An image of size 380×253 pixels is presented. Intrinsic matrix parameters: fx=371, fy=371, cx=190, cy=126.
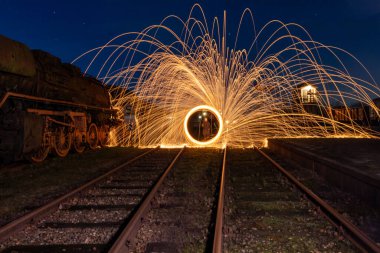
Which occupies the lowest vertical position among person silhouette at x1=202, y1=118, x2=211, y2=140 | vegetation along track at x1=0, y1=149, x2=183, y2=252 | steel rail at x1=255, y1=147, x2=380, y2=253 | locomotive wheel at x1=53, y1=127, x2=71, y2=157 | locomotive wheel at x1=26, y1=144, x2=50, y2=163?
vegetation along track at x1=0, y1=149, x2=183, y2=252

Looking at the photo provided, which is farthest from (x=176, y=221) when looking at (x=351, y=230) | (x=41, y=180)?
(x=41, y=180)

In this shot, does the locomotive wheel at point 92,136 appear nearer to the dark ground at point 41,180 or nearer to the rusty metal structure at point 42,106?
the rusty metal structure at point 42,106

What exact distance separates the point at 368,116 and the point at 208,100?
57.5ft

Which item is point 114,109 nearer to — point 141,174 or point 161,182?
point 141,174

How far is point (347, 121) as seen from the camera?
29938 mm

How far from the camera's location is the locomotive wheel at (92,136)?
1538 centimetres

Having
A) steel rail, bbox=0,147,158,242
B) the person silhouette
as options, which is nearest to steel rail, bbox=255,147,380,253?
steel rail, bbox=0,147,158,242

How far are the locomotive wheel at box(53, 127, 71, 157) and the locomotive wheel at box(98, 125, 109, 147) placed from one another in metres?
4.06

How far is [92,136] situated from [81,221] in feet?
38.0

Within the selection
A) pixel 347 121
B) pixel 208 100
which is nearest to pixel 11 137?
pixel 208 100

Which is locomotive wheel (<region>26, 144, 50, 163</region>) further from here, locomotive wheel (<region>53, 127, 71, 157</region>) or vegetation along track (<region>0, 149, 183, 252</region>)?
vegetation along track (<region>0, 149, 183, 252</region>)

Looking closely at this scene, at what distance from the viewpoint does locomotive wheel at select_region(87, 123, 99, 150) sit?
1538 cm

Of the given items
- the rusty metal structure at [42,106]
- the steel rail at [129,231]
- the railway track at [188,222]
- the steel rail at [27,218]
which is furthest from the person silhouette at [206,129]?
the steel rail at [129,231]

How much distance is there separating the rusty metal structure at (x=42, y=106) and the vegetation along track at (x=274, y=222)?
5.43 meters
